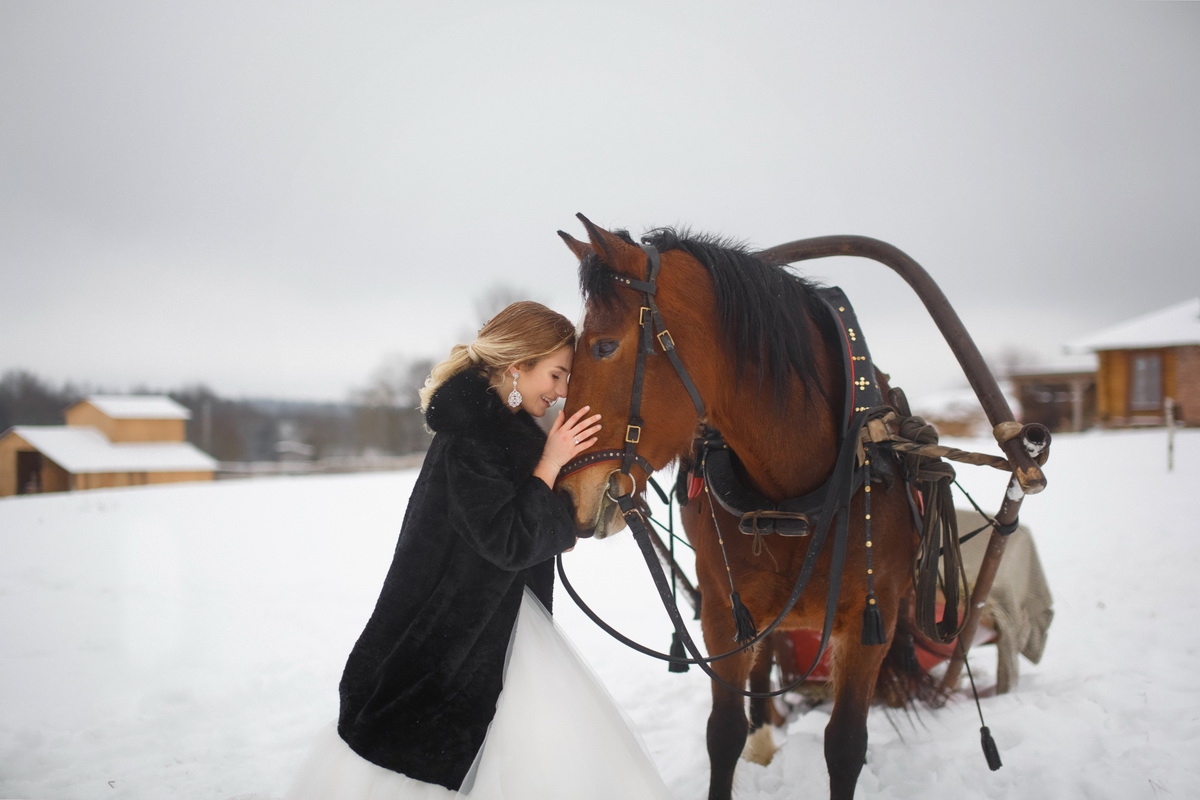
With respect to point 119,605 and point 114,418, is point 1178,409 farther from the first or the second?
point 114,418

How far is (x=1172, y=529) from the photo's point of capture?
23.7ft

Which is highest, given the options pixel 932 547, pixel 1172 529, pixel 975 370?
pixel 975 370

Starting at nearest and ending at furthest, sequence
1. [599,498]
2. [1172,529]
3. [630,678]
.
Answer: [599,498] → [630,678] → [1172,529]

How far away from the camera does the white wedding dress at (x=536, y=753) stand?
6.07ft

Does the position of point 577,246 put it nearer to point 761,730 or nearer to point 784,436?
point 784,436

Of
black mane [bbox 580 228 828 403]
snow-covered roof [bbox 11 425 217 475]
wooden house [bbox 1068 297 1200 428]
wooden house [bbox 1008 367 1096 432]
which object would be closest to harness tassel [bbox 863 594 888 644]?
Answer: black mane [bbox 580 228 828 403]

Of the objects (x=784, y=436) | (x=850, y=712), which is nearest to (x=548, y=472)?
(x=784, y=436)

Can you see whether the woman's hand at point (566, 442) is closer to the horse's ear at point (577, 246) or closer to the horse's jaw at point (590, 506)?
the horse's jaw at point (590, 506)

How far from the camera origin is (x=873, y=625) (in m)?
2.15

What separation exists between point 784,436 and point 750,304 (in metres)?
0.49

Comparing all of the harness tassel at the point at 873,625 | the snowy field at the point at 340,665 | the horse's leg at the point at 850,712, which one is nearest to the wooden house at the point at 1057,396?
the snowy field at the point at 340,665

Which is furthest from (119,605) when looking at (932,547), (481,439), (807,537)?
(932,547)

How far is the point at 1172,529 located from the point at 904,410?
24.4 ft

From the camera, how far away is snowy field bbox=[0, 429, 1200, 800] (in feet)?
10.3
